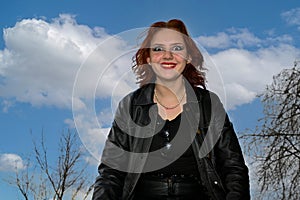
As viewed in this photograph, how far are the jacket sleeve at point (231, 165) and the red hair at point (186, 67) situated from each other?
271 millimetres

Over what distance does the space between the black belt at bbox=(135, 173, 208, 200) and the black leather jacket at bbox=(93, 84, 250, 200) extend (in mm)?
42

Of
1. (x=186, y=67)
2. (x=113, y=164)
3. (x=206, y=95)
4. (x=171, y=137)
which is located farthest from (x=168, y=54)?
(x=113, y=164)

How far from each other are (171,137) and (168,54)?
43 centimetres

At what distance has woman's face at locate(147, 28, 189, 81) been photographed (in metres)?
2.28

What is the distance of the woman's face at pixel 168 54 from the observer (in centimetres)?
228

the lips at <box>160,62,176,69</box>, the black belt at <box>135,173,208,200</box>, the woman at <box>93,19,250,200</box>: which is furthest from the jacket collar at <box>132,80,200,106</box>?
the black belt at <box>135,173,208,200</box>

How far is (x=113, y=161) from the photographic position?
2158mm

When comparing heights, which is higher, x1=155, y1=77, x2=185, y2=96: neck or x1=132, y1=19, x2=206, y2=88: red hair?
x1=132, y1=19, x2=206, y2=88: red hair

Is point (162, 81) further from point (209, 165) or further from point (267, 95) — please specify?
point (267, 95)

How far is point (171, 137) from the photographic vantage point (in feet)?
7.04

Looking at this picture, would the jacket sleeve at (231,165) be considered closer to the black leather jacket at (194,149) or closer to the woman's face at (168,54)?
the black leather jacket at (194,149)

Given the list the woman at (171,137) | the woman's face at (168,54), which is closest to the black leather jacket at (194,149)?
the woman at (171,137)

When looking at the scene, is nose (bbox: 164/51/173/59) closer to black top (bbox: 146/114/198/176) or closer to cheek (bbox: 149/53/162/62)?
cheek (bbox: 149/53/162/62)

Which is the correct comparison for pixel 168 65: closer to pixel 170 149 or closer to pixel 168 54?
pixel 168 54
